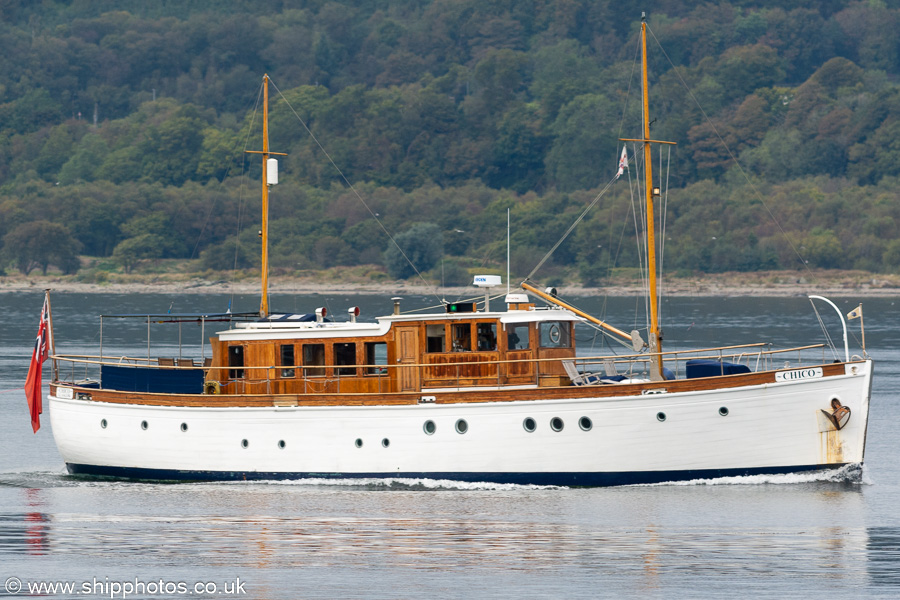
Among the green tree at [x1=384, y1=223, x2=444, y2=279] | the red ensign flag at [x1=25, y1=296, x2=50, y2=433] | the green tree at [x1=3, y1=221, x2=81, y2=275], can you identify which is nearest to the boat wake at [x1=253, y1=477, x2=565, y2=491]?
the red ensign flag at [x1=25, y1=296, x2=50, y2=433]

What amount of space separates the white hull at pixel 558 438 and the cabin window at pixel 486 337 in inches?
60.3

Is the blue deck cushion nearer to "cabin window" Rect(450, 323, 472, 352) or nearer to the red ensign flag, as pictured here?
"cabin window" Rect(450, 323, 472, 352)

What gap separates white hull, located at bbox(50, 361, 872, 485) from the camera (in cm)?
2795

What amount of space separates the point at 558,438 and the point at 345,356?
5.25 meters

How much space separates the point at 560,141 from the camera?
195250 millimetres

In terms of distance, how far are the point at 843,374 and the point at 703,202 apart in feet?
456

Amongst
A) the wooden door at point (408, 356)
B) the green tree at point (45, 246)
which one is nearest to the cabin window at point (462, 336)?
the wooden door at point (408, 356)

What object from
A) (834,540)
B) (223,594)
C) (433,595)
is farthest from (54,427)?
(834,540)

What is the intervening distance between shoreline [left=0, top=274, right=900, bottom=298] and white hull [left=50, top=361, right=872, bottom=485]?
364ft

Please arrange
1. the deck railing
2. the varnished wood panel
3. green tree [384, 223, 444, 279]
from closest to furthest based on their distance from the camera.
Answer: the varnished wood panel
the deck railing
green tree [384, 223, 444, 279]

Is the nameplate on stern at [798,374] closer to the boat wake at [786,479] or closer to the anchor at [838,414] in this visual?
the anchor at [838,414]

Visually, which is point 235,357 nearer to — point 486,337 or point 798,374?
point 486,337

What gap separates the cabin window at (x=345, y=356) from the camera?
30.0 meters

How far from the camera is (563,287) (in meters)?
148
